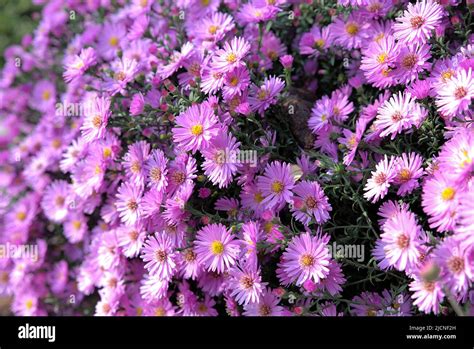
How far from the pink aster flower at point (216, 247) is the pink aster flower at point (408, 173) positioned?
649 millimetres

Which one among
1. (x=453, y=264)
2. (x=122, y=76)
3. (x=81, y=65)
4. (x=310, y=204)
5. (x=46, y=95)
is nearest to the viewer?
(x=453, y=264)

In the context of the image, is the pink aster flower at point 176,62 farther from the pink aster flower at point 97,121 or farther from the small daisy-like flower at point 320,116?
the small daisy-like flower at point 320,116

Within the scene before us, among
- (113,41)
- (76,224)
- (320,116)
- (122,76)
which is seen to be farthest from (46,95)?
(320,116)

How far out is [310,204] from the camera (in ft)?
7.20

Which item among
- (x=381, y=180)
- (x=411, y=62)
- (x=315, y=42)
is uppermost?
(x=315, y=42)

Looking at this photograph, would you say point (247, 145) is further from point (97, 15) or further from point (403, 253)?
point (97, 15)

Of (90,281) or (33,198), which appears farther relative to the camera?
(33,198)

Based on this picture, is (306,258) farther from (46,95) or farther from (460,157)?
(46,95)

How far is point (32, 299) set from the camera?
125 inches

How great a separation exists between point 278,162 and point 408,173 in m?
0.49
